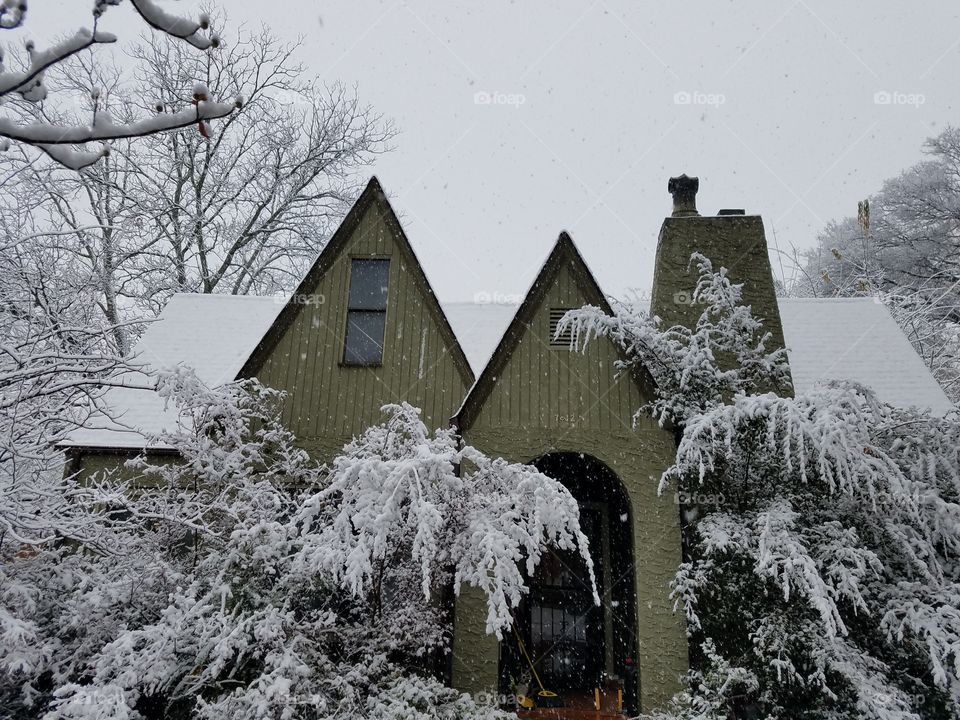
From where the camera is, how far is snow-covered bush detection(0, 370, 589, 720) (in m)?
5.16

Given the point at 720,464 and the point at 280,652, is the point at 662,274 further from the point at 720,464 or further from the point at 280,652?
the point at 280,652

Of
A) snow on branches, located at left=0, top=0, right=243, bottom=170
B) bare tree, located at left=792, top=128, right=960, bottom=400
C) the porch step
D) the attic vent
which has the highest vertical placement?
bare tree, located at left=792, top=128, right=960, bottom=400

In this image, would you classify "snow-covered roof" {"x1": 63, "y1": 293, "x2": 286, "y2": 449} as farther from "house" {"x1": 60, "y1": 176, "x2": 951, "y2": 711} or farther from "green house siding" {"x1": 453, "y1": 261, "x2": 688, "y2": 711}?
"green house siding" {"x1": 453, "y1": 261, "x2": 688, "y2": 711}

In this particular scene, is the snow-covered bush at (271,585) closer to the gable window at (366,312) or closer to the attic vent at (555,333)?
the gable window at (366,312)

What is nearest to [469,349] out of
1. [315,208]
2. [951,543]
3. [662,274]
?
[662,274]

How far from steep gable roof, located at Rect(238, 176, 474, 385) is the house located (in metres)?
0.02

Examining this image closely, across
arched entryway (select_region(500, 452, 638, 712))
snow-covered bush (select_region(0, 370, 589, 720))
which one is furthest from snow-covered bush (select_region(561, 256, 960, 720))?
snow-covered bush (select_region(0, 370, 589, 720))

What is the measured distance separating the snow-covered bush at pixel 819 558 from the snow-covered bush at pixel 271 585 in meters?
2.12

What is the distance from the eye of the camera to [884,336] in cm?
1011

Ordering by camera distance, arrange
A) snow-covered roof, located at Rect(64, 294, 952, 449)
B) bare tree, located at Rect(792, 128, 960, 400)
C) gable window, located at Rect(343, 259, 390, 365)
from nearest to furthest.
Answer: gable window, located at Rect(343, 259, 390, 365) → snow-covered roof, located at Rect(64, 294, 952, 449) → bare tree, located at Rect(792, 128, 960, 400)

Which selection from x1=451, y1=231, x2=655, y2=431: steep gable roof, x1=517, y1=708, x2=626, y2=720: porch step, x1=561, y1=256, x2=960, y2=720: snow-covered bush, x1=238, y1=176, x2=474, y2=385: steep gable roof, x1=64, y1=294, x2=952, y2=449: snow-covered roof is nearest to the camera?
x1=561, y1=256, x2=960, y2=720: snow-covered bush

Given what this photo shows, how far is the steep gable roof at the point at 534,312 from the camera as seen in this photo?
7.92 meters

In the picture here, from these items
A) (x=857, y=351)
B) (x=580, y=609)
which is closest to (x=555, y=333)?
(x=580, y=609)

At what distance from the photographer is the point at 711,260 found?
8961mm
